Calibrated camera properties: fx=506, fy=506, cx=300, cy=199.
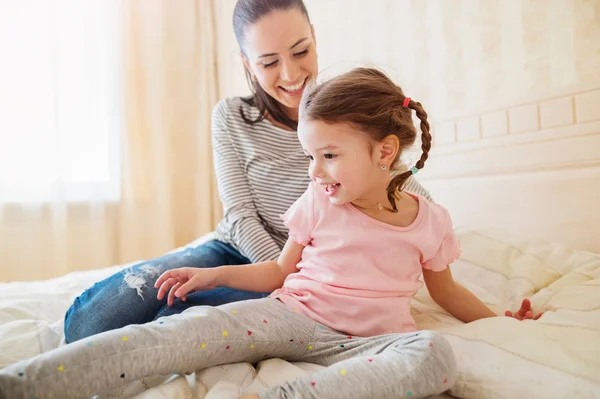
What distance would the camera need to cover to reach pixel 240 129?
4.79 ft

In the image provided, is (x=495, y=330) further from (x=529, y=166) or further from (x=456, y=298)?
(x=529, y=166)

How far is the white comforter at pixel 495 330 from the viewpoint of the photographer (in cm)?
75

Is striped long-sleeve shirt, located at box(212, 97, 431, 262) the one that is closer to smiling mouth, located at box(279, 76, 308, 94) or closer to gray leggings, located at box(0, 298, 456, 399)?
smiling mouth, located at box(279, 76, 308, 94)

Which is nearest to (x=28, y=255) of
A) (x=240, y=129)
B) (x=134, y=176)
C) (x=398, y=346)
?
(x=134, y=176)

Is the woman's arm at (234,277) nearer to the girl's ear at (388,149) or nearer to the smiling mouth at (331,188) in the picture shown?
the smiling mouth at (331,188)

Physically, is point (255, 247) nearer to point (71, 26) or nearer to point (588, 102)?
point (588, 102)

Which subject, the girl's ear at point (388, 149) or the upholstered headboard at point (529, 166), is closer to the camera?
the girl's ear at point (388, 149)

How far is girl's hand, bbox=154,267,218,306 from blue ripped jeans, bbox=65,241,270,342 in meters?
0.05

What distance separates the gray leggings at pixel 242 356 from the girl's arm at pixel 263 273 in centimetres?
12

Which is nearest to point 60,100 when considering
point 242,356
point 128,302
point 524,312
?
point 128,302


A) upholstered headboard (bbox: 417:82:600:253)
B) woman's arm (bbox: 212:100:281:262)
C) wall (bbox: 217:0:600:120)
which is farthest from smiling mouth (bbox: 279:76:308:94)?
upholstered headboard (bbox: 417:82:600:253)

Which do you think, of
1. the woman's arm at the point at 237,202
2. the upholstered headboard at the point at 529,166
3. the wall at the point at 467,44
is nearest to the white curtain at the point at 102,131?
the wall at the point at 467,44

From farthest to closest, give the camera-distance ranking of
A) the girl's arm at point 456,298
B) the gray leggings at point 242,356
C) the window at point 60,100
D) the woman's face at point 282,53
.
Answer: the window at point 60,100 → the woman's face at point 282,53 → the girl's arm at point 456,298 → the gray leggings at point 242,356

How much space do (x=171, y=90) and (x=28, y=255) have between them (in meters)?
1.15
